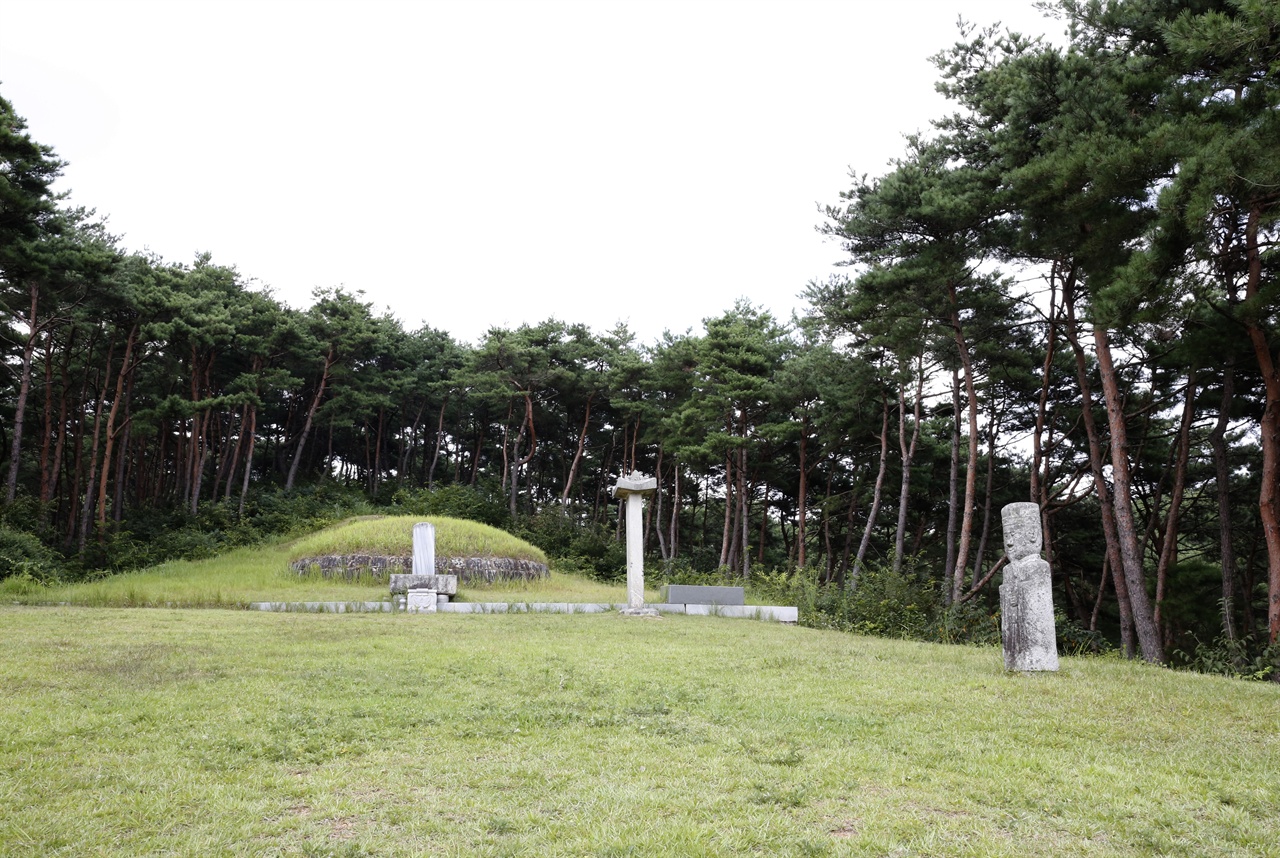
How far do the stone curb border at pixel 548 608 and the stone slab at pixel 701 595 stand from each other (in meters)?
0.18

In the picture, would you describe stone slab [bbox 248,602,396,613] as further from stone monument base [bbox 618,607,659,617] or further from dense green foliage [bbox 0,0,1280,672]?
dense green foliage [bbox 0,0,1280,672]

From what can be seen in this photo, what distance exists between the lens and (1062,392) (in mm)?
21828

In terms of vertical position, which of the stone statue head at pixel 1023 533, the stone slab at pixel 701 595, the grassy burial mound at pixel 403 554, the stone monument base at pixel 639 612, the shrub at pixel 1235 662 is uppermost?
the stone statue head at pixel 1023 533

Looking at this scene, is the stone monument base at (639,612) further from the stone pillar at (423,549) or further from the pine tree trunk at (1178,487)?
the pine tree trunk at (1178,487)

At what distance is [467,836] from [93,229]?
28.9 m

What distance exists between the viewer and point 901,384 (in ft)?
73.5

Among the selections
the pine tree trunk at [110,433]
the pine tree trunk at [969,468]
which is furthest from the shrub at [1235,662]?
the pine tree trunk at [110,433]

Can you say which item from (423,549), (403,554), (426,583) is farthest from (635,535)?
(403,554)

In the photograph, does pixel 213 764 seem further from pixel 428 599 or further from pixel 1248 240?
pixel 1248 240

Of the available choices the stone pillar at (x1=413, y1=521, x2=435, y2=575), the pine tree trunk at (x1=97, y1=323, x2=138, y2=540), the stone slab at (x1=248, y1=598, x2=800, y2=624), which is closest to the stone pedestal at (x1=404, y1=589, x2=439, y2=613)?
the stone slab at (x1=248, y1=598, x2=800, y2=624)

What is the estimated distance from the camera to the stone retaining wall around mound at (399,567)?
18.7m

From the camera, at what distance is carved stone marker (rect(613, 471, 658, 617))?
14344 millimetres

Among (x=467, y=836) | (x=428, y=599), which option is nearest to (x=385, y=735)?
(x=467, y=836)

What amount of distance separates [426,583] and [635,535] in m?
4.18
